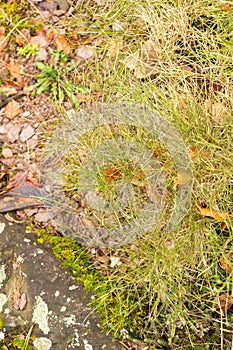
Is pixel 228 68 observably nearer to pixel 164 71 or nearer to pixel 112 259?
pixel 164 71

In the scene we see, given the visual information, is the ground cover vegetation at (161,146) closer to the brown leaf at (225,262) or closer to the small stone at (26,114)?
the brown leaf at (225,262)

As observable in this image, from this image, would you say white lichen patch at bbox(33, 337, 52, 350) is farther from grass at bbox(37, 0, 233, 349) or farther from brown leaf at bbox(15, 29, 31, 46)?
brown leaf at bbox(15, 29, 31, 46)

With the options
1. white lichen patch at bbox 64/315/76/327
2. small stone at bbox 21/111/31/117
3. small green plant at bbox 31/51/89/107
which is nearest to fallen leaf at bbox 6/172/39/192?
small stone at bbox 21/111/31/117

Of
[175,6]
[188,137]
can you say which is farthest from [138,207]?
[175,6]

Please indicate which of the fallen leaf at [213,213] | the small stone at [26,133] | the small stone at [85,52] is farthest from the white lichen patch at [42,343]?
the small stone at [85,52]

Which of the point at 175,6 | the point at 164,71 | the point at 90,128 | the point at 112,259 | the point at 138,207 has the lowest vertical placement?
the point at 112,259
